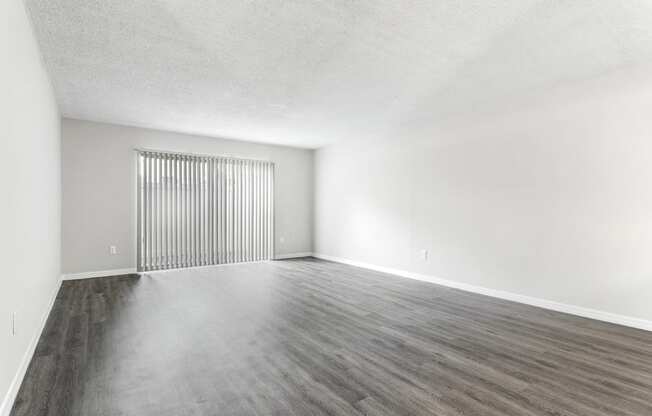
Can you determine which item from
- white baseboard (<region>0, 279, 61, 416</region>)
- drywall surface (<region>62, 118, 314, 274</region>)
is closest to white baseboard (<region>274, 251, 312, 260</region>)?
drywall surface (<region>62, 118, 314, 274</region>)

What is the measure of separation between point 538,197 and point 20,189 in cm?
476

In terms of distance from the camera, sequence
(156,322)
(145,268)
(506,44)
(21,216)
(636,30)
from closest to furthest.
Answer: (21,216)
(636,30)
(506,44)
(156,322)
(145,268)

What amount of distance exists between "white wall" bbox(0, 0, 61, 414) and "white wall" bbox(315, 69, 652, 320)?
4564 millimetres

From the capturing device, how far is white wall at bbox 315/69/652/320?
328 cm

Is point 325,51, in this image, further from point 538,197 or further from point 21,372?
point 21,372

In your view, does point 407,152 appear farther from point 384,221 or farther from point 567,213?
point 567,213

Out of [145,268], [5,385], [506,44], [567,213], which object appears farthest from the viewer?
[145,268]

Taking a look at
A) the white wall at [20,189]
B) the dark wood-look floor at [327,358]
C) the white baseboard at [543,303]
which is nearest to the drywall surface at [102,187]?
the dark wood-look floor at [327,358]

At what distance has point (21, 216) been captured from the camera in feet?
7.27

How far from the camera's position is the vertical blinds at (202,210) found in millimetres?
5754

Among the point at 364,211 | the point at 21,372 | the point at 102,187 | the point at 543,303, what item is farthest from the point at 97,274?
the point at 543,303

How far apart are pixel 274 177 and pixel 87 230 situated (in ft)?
11.2

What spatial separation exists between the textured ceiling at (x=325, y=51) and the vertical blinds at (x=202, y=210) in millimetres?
1463

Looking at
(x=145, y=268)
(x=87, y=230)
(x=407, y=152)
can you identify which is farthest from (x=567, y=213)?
(x=87, y=230)
